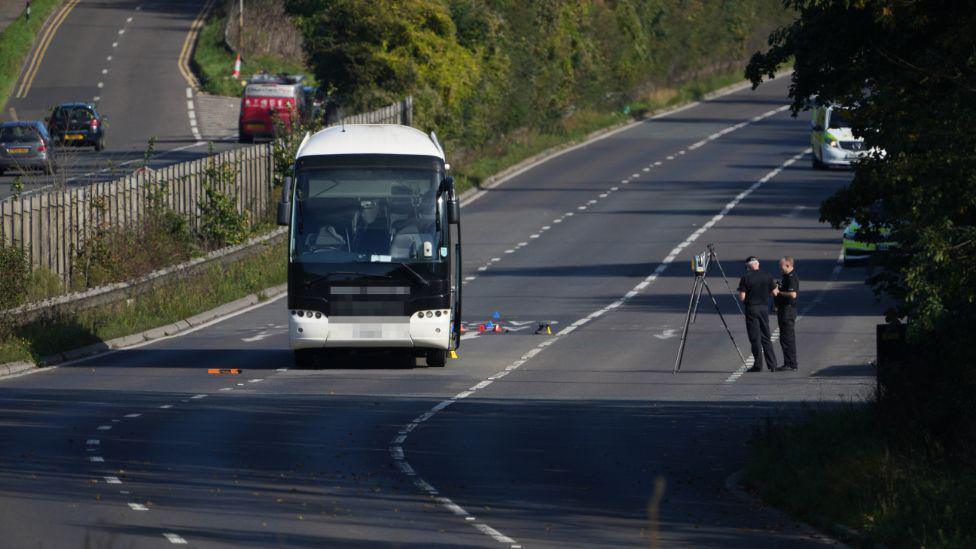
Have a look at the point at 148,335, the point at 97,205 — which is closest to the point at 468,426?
the point at 148,335

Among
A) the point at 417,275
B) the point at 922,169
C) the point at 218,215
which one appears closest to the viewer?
the point at 922,169

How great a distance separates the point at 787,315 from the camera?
25062mm

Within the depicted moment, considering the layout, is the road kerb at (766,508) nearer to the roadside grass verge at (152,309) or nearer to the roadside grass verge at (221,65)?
the roadside grass verge at (152,309)

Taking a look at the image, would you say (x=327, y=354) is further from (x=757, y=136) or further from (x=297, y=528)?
(x=757, y=136)

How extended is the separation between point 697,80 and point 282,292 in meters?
56.8

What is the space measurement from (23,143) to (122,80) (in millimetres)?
25933

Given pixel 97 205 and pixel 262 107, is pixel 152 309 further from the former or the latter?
pixel 262 107

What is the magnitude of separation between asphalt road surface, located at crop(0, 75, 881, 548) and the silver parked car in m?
18.1

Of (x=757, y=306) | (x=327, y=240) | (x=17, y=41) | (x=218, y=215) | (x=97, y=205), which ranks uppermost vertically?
(x=17, y=41)

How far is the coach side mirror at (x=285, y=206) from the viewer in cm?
2397

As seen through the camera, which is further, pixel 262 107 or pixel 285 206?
pixel 262 107

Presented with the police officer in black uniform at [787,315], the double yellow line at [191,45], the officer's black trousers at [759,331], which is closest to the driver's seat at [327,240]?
the officer's black trousers at [759,331]

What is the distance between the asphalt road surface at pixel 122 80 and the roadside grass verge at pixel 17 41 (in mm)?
524

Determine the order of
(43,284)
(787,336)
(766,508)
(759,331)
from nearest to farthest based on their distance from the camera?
(766,508) < (787,336) < (759,331) < (43,284)
